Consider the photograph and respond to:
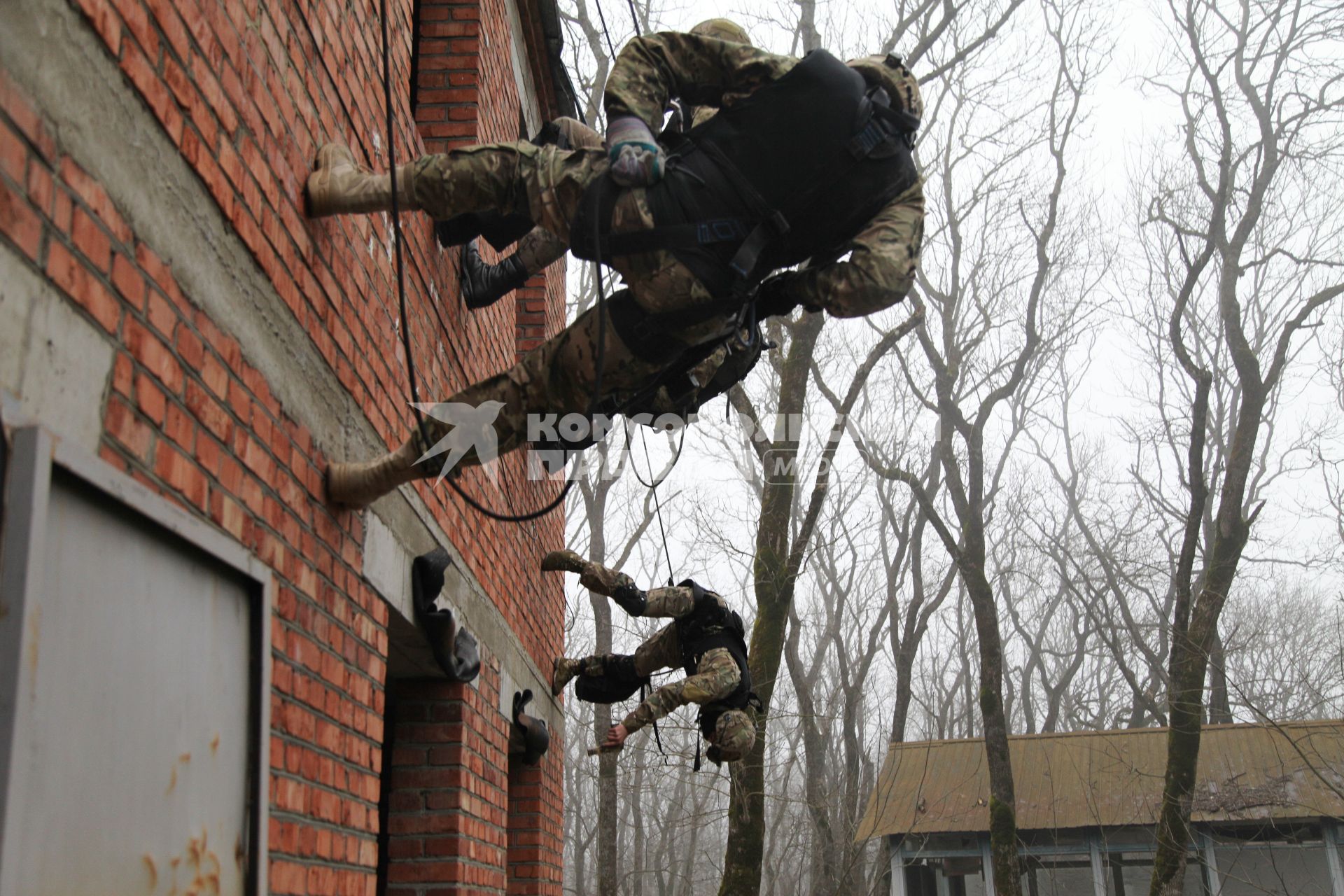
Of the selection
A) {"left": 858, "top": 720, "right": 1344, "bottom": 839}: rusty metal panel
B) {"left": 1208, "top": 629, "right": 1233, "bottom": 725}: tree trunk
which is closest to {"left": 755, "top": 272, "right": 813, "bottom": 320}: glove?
{"left": 1208, "top": 629, "right": 1233, "bottom": 725}: tree trunk

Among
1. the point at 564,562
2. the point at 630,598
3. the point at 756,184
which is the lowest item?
the point at 630,598

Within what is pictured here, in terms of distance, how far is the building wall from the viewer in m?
1.85

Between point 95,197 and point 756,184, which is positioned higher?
point 756,184

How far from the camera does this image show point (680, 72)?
11.2 feet

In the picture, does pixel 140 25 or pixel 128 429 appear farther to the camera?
pixel 140 25

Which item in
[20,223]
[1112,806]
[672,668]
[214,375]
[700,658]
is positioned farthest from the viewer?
[1112,806]

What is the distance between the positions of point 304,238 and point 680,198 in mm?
1056

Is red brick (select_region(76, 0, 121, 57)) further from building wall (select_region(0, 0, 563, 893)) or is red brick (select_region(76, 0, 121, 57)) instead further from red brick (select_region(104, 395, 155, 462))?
red brick (select_region(104, 395, 155, 462))

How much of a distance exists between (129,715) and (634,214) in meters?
1.86

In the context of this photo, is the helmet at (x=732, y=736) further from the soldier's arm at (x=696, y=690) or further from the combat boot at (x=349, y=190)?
the combat boot at (x=349, y=190)

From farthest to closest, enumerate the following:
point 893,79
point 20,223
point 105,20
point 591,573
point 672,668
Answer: point 672,668 < point 591,573 < point 893,79 < point 105,20 < point 20,223

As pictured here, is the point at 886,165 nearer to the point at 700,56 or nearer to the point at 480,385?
the point at 700,56

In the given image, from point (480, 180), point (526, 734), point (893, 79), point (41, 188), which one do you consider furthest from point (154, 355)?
point (526, 734)

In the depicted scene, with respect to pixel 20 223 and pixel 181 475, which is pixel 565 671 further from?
pixel 20 223
